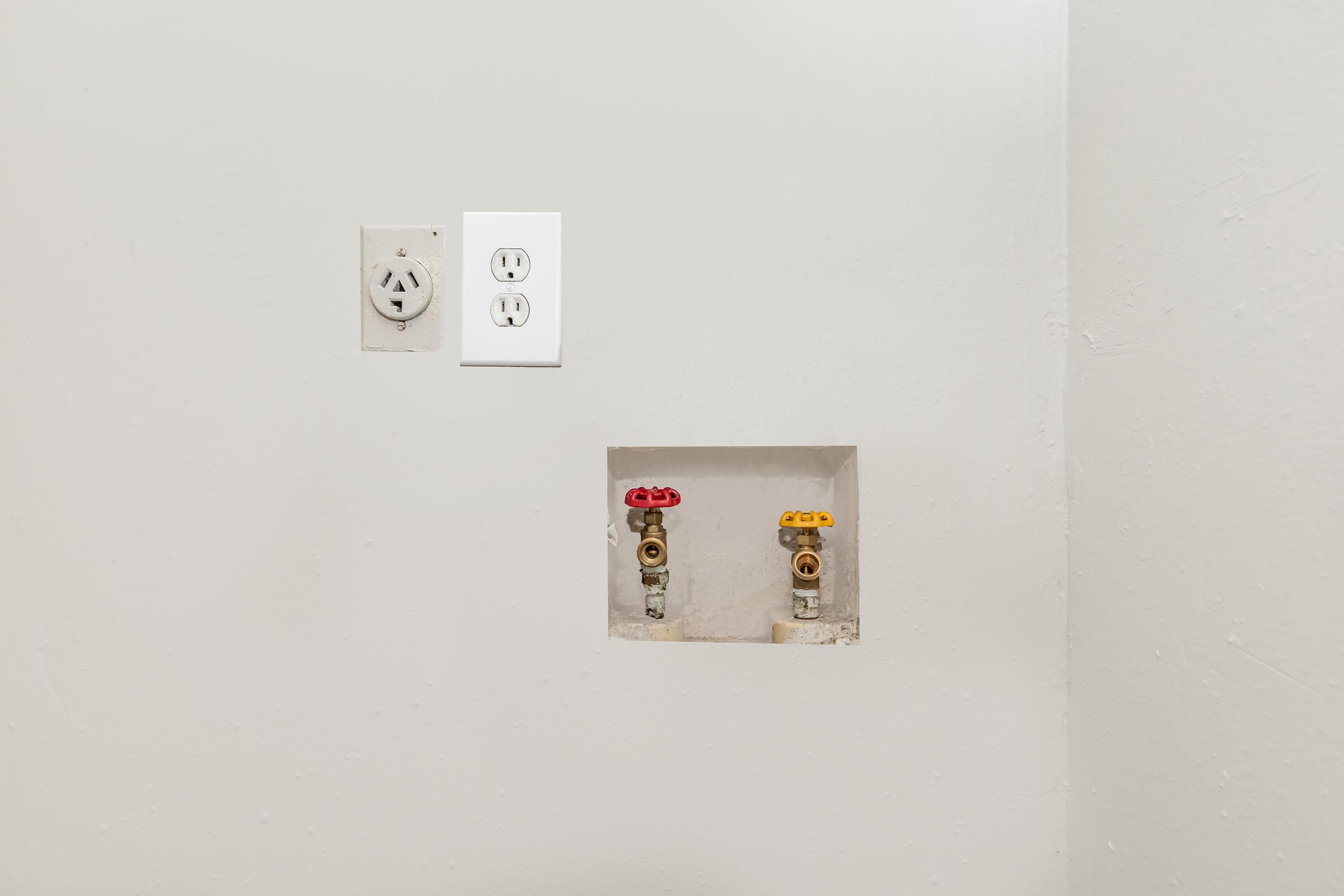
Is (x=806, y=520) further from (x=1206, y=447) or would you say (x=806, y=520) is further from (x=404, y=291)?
(x=404, y=291)

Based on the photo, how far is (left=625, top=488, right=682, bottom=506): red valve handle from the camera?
2.49 ft

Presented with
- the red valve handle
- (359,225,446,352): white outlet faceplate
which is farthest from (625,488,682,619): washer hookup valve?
(359,225,446,352): white outlet faceplate

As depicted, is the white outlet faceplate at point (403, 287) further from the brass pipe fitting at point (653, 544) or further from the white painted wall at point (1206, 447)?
the white painted wall at point (1206, 447)

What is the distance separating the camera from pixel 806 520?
76 cm

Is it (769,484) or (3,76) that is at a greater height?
(3,76)

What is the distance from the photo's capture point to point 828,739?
0.75 meters

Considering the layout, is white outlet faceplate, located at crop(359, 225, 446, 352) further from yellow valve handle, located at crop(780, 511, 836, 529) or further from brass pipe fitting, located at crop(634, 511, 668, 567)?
yellow valve handle, located at crop(780, 511, 836, 529)

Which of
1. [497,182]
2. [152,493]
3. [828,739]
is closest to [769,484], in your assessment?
[828,739]

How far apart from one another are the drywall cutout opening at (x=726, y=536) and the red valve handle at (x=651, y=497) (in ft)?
0.09

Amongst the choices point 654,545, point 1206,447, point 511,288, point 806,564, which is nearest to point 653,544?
point 654,545

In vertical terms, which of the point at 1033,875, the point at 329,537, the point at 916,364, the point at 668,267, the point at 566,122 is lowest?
the point at 1033,875

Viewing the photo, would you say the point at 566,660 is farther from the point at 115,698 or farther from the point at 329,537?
the point at 115,698

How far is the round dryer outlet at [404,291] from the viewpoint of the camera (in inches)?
30.4

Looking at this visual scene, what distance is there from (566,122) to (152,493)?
0.60 meters
